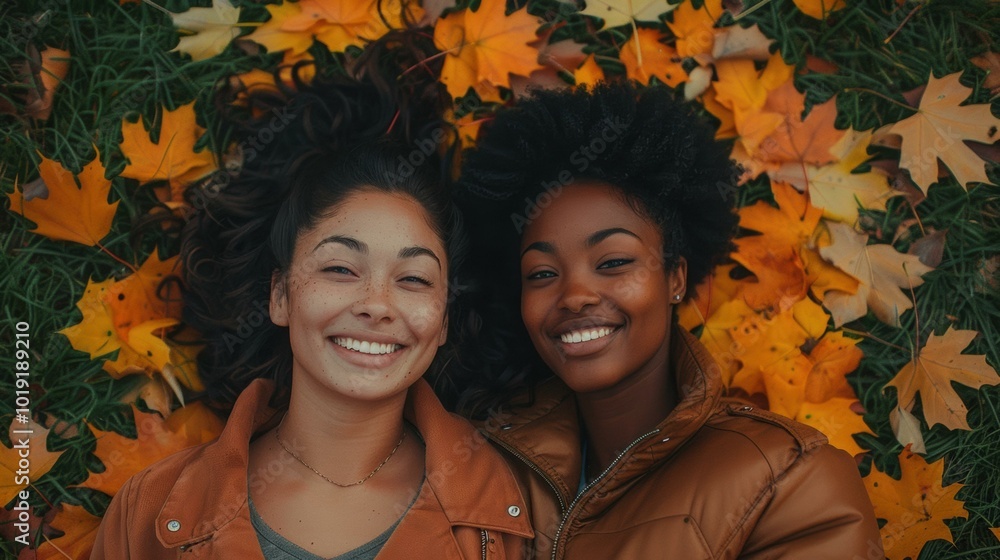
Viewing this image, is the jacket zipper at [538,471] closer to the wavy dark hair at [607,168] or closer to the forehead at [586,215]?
the wavy dark hair at [607,168]

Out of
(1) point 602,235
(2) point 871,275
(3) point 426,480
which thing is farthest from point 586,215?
(2) point 871,275

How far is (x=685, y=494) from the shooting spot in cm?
261

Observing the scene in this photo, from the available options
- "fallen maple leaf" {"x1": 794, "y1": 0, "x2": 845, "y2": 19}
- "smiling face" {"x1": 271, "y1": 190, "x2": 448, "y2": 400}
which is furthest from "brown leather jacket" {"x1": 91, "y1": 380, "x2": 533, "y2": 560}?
A: "fallen maple leaf" {"x1": 794, "y1": 0, "x2": 845, "y2": 19}

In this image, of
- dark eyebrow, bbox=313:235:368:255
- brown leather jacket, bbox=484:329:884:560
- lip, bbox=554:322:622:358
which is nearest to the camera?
brown leather jacket, bbox=484:329:884:560

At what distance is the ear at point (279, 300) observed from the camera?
275 cm

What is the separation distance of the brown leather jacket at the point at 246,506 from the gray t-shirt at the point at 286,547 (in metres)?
0.08

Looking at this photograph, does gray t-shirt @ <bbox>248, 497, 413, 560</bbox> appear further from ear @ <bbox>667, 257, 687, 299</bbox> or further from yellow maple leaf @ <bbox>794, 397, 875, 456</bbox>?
yellow maple leaf @ <bbox>794, 397, 875, 456</bbox>

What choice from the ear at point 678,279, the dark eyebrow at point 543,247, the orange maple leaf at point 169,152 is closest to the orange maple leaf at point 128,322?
the orange maple leaf at point 169,152

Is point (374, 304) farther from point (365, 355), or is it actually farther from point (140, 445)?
point (140, 445)

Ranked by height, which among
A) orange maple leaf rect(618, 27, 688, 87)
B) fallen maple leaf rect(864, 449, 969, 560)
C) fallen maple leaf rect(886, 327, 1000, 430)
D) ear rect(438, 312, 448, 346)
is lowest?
fallen maple leaf rect(864, 449, 969, 560)

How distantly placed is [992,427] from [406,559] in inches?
94.4

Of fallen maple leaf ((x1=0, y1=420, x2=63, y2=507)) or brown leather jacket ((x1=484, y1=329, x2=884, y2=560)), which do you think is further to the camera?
fallen maple leaf ((x1=0, y1=420, x2=63, y2=507))

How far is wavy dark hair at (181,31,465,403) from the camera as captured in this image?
9.29ft

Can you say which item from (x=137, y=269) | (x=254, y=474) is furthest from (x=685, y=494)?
(x=137, y=269)
